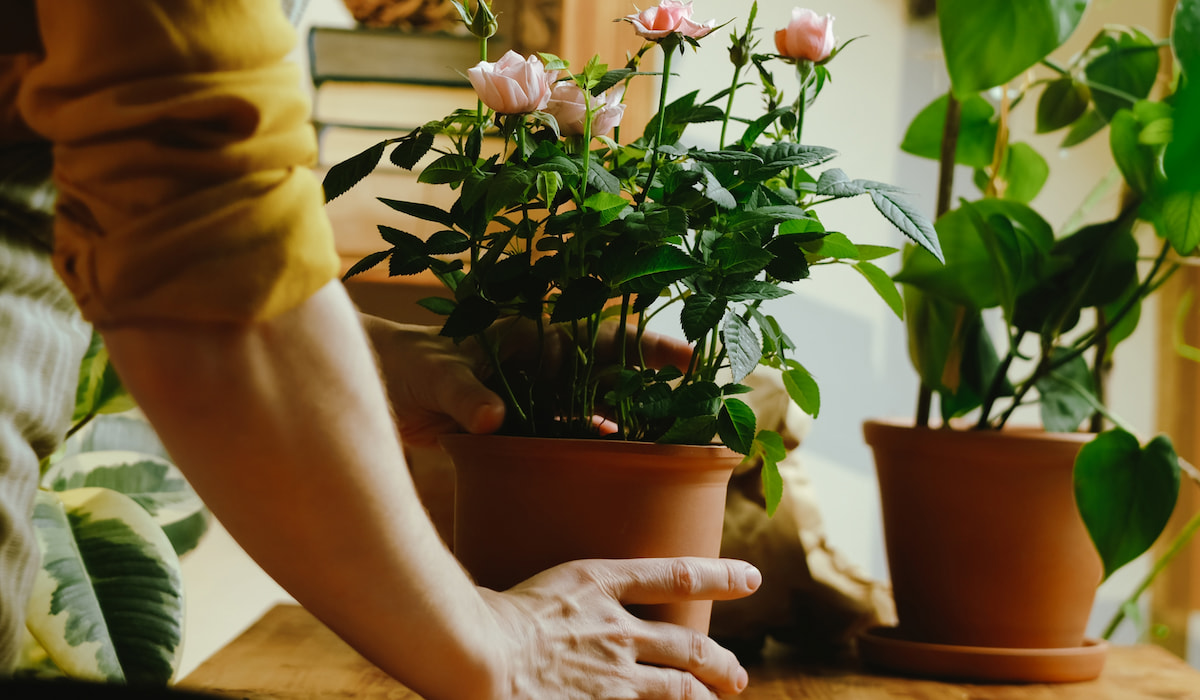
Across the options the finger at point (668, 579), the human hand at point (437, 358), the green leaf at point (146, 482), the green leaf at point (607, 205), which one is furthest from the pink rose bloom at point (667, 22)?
the green leaf at point (146, 482)

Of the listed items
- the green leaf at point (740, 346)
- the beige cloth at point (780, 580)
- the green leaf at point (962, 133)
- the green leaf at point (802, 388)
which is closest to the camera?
the green leaf at point (740, 346)

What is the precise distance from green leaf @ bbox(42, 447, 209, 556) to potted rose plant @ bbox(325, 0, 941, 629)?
0.45 m

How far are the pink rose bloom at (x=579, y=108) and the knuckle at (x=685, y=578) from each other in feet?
0.93

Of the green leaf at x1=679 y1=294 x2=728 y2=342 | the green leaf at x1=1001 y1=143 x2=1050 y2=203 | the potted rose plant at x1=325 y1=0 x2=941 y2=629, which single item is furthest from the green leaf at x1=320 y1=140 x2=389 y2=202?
the green leaf at x1=1001 y1=143 x2=1050 y2=203

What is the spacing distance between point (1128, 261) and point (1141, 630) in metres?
0.66

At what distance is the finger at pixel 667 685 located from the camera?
21.7 inches

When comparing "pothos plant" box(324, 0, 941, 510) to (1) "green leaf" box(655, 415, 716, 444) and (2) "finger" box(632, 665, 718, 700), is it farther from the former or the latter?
(2) "finger" box(632, 665, 718, 700)

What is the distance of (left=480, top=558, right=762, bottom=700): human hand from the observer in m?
0.53

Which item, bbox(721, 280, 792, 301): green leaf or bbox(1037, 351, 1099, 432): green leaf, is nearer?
bbox(721, 280, 792, 301): green leaf

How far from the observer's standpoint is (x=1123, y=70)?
0.91 metres

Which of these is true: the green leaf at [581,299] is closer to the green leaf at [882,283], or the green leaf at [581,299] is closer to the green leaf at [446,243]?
the green leaf at [446,243]

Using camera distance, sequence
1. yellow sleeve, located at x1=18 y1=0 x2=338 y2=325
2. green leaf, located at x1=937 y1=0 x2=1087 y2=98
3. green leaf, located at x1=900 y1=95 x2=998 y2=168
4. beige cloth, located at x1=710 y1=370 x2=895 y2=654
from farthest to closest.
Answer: green leaf, located at x1=900 y1=95 x2=998 y2=168
beige cloth, located at x1=710 y1=370 x2=895 y2=654
green leaf, located at x1=937 y1=0 x2=1087 y2=98
yellow sleeve, located at x1=18 y1=0 x2=338 y2=325

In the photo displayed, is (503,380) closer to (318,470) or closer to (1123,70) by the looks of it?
(318,470)

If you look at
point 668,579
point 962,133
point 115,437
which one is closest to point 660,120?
point 668,579
